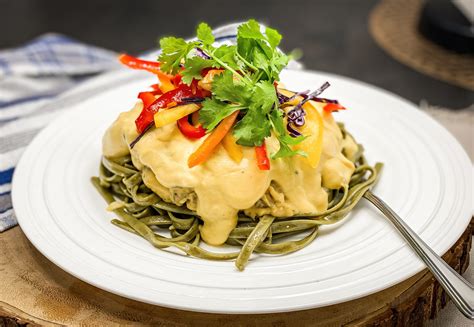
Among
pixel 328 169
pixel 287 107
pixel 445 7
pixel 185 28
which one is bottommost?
pixel 185 28

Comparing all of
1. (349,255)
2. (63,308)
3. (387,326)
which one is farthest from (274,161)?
(63,308)

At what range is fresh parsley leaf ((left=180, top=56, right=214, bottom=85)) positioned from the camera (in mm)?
3852

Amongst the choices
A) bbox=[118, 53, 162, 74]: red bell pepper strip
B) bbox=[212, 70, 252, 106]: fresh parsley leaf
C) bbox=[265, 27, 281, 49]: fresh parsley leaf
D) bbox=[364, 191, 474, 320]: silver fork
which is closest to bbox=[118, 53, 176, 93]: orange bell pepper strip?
bbox=[118, 53, 162, 74]: red bell pepper strip

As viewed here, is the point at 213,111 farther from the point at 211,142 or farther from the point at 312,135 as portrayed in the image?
the point at 312,135

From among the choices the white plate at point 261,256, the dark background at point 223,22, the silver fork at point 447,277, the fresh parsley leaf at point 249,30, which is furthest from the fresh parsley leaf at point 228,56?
the dark background at point 223,22

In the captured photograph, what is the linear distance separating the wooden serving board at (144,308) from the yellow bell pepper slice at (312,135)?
0.83m

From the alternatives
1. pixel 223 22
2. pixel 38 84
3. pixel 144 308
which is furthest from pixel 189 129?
pixel 223 22

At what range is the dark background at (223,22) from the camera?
8.10 meters

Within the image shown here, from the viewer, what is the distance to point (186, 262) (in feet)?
11.8

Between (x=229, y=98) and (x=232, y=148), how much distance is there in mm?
275

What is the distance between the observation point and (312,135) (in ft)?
12.7

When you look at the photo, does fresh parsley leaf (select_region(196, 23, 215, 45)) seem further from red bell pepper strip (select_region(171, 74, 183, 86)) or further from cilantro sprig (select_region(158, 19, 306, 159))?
red bell pepper strip (select_region(171, 74, 183, 86))

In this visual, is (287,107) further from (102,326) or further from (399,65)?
(399,65)

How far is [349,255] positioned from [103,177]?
5.49ft
